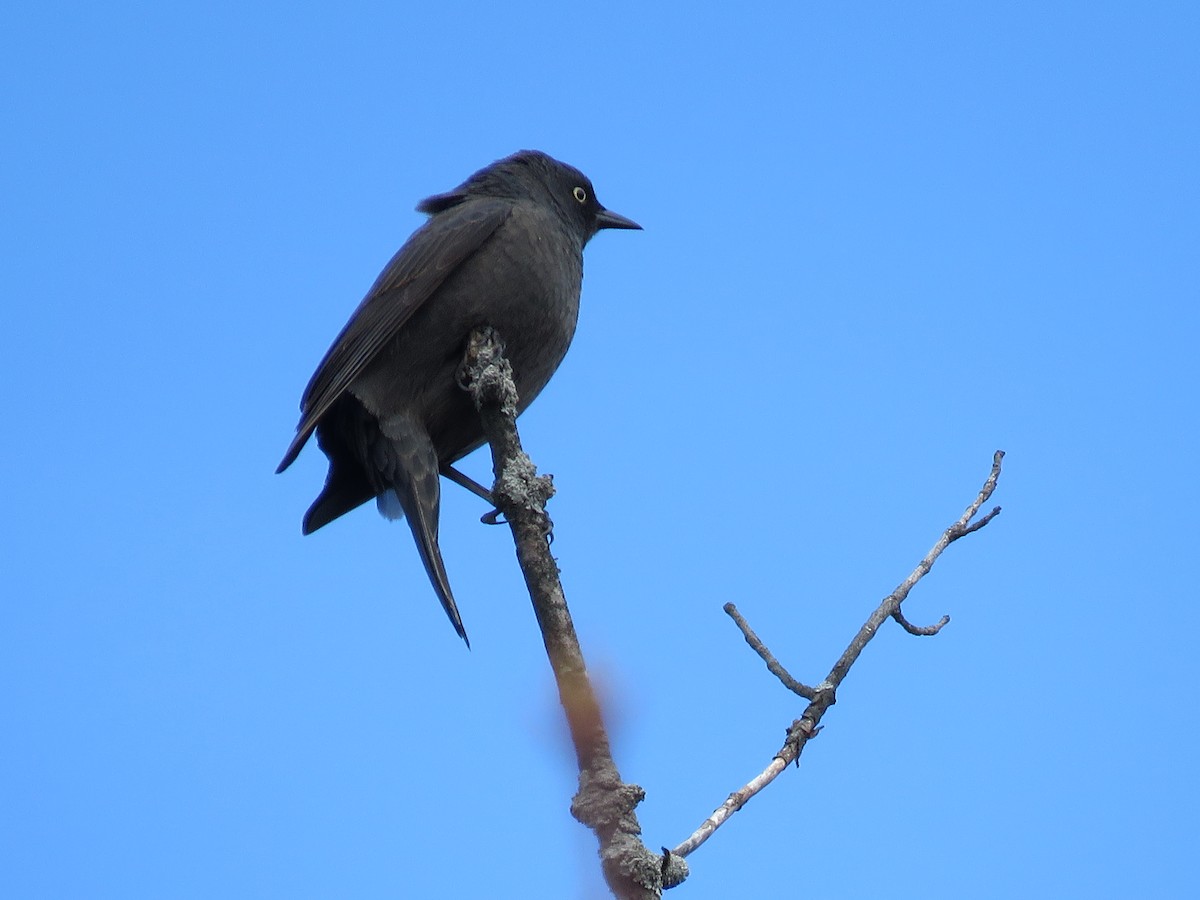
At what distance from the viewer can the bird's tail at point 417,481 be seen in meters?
4.47

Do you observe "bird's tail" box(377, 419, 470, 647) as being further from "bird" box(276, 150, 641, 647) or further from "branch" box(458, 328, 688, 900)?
"branch" box(458, 328, 688, 900)

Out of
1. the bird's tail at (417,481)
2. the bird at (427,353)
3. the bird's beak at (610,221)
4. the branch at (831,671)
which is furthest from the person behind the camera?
the bird's beak at (610,221)

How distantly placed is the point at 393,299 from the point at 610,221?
187 cm

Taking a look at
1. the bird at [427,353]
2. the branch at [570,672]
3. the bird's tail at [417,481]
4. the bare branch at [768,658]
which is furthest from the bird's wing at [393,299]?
the bare branch at [768,658]

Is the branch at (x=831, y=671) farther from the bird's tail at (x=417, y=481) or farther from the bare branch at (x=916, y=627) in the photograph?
the bird's tail at (x=417, y=481)

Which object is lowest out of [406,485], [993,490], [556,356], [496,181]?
[993,490]

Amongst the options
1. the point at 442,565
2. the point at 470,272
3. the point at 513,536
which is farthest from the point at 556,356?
the point at 513,536

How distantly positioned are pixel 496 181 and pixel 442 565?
2.25 m

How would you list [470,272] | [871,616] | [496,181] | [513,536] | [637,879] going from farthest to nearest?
[496,181] → [470,272] → [513,536] → [871,616] → [637,879]

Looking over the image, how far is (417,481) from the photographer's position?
4.66m

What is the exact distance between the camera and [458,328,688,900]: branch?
262cm

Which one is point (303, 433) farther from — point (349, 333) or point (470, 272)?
point (470, 272)

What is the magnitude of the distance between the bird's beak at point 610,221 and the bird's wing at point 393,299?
1.20m

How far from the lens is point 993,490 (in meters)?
3.40
